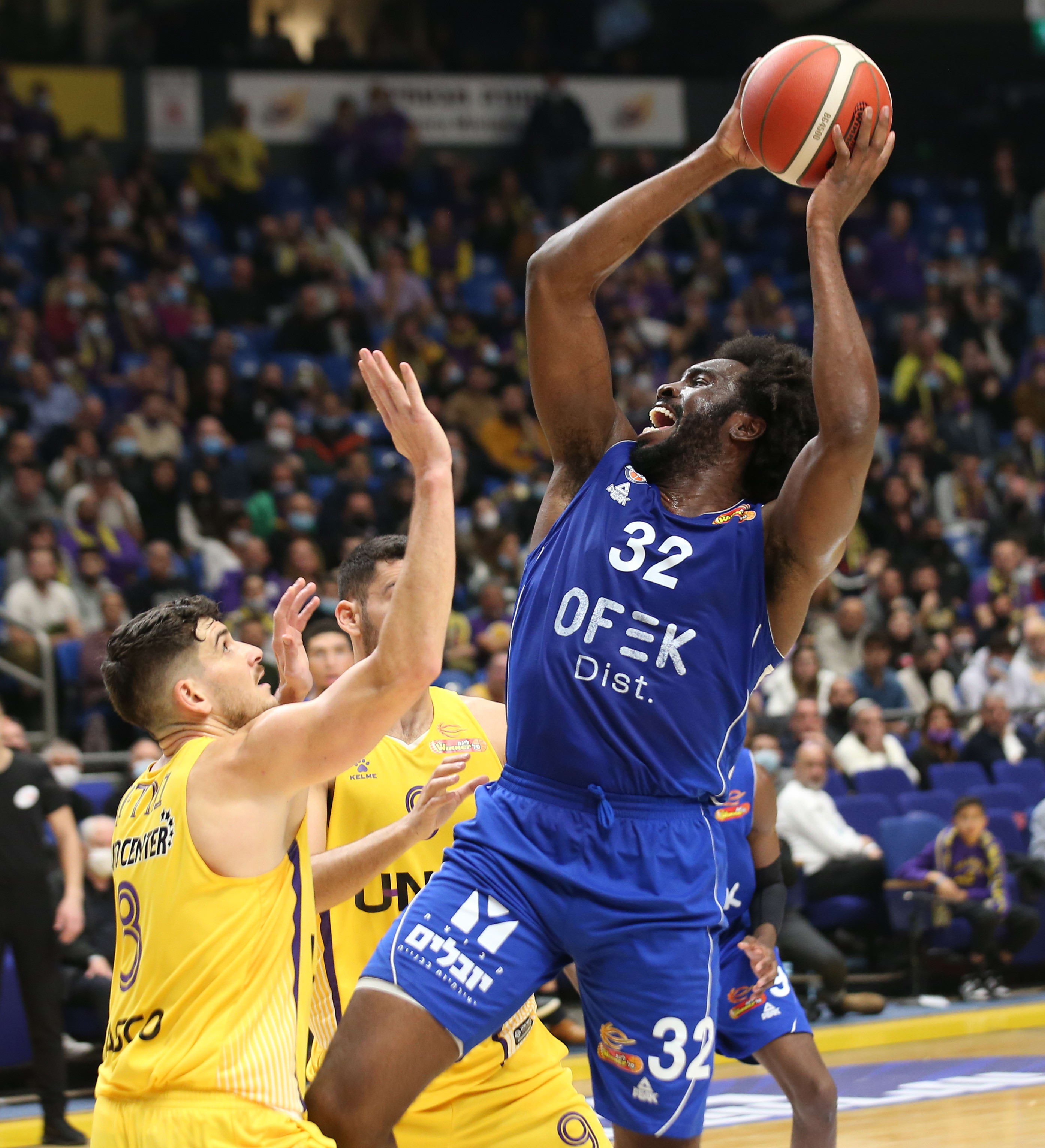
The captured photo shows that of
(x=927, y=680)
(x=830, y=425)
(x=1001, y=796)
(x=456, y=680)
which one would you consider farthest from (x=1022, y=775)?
(x=830, y=425)

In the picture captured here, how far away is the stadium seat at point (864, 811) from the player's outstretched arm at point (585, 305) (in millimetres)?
6546

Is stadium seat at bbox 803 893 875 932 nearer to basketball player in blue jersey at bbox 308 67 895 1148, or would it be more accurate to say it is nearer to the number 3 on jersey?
basketball player in blue jersey at bbox 308 67 895 1148

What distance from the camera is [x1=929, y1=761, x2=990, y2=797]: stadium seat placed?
35.0ft

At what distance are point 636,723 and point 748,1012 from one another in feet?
5.85

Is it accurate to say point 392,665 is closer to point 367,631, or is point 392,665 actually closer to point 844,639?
point 367,631

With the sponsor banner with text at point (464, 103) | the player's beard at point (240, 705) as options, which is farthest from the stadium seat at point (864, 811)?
the sponsor banner with text at point (464, 103)

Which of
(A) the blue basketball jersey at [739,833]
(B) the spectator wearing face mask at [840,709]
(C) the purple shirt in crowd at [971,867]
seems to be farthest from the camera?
(B) the spectator wearing face mask at [840,709]

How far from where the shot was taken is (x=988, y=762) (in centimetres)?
1100

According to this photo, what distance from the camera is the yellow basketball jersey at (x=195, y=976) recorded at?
2.89 m

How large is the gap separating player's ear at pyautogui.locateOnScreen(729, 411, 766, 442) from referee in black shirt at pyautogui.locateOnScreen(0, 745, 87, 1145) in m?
4.41

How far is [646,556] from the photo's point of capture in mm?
3451

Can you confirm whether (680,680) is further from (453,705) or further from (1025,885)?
(1025,885)

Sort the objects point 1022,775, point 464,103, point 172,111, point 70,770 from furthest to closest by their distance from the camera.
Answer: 1. point 464,103
2. point 172,111
3. point 1022,775
4. point 70,770

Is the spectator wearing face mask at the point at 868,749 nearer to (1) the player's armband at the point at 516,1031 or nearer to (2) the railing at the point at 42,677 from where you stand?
(2) the railing at the point at 42,677
